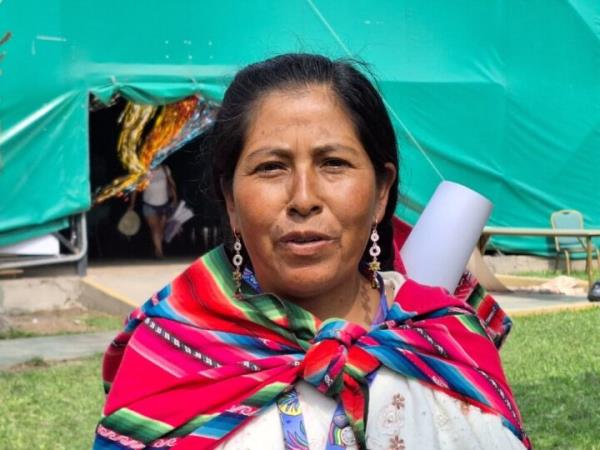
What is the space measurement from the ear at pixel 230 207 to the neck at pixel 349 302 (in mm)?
187

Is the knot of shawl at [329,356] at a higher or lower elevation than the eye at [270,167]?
lower

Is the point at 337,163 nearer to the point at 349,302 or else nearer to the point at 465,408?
the point at 349,302

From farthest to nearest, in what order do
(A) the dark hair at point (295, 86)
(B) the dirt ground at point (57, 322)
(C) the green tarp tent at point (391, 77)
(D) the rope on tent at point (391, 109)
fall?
1. (D) the rope on tent at point (391, 109)
2. (C) the green tarp tent at point (391, 77)
3. (B) the dirt ground at point (57, 322)
4. (A) the dark hair at point (295, 86)

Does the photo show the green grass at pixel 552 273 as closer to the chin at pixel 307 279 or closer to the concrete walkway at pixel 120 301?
the concrete walkway at pixel 120 301

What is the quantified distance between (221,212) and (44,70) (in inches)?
352

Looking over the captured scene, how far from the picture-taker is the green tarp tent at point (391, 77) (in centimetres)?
1097

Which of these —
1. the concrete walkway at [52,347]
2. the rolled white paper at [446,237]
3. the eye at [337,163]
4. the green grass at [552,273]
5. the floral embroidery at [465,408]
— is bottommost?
the green grass at [552,273]

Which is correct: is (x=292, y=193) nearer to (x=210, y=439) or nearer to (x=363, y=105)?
(x=363, y=105)

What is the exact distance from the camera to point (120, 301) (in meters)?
10.6

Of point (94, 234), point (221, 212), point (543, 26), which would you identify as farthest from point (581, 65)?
point (221, 212)

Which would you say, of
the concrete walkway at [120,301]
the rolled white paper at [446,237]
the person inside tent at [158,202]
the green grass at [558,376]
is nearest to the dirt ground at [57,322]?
the concrete walkway at [120,301]

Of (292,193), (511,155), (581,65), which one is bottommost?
(511,155)

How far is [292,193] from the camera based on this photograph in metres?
2.11

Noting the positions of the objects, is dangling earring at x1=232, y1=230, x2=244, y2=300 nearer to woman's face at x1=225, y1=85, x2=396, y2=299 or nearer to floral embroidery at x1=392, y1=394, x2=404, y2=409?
woman's face at x1=225, y1=85, x2=396, y2=299
